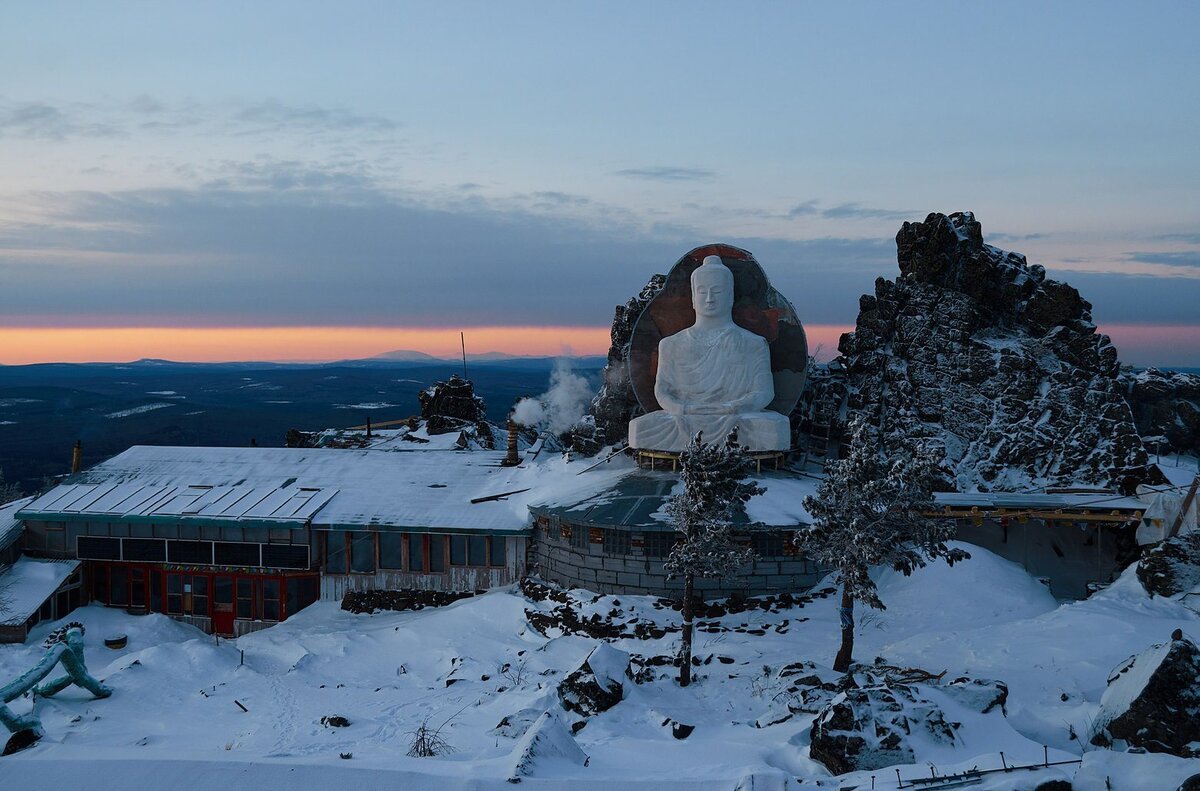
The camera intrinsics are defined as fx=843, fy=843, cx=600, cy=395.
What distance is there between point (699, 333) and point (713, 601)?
422 inches

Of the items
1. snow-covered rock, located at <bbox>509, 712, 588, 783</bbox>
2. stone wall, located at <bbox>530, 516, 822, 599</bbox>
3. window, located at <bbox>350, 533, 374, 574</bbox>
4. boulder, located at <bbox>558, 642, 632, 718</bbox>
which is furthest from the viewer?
window, located at <bbox>350, 533, 374, 574</bbox>

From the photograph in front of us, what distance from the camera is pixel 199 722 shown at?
1808cm

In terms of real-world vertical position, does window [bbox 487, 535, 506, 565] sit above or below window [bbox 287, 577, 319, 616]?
above

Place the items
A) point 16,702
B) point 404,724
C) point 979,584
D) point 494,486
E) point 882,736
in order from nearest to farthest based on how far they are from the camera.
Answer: point 882,736 < point 404,724 < point 16,702 < point 979,584 < point 494,486

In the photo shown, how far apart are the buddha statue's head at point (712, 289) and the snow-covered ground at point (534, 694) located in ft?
36.4

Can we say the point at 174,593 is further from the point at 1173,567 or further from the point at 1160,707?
the point at 1173,567

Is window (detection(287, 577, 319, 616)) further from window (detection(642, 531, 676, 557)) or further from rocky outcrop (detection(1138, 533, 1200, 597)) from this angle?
rocky outcrop (detection(1138, 533, 1200, 597))

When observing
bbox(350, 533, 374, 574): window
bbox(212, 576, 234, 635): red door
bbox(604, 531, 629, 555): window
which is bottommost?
bbox(212, 576, 234, 635): red door

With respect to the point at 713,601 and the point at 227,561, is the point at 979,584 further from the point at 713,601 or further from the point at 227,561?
the point at 227,561

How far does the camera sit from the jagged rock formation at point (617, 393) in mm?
46000

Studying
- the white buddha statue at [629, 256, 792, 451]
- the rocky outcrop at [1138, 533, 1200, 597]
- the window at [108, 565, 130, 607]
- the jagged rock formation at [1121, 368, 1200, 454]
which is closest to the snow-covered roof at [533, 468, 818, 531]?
the white buddha statue at [629, 256, 792, 451]

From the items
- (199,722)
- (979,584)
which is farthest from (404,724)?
(979,584)

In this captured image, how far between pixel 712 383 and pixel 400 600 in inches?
522

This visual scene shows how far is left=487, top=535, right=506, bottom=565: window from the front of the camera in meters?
29.0
